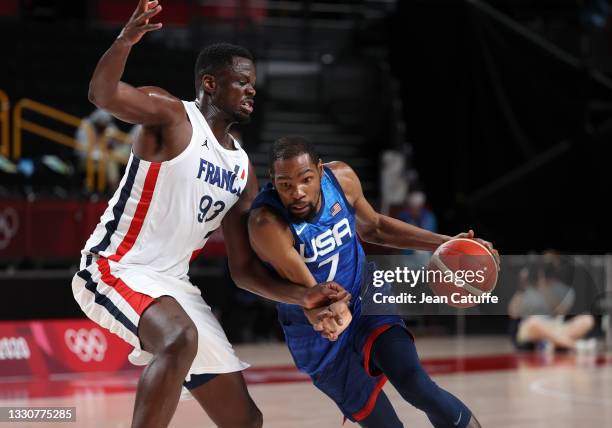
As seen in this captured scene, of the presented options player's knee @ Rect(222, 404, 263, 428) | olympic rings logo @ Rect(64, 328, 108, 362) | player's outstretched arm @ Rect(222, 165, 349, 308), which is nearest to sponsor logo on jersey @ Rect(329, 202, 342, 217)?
player's outstretched arm @ Rect(222, 165, 349, 308)

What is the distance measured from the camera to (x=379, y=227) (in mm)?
5102

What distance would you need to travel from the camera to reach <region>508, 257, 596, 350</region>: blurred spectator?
11625 millimetres

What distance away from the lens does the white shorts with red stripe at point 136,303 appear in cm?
451

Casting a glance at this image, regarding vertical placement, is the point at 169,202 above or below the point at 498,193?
above

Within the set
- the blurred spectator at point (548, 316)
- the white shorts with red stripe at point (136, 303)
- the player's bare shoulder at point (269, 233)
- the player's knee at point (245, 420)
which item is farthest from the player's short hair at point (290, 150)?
the blurred spectator at point (548, 316)

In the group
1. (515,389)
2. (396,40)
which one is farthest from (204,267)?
(396,40)

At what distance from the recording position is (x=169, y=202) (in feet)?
15.3

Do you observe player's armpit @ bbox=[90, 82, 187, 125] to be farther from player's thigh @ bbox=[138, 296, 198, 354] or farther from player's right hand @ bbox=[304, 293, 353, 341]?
player's right hand @ bbox=[304, 293, 353, 341]

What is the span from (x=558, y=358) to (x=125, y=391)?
5.04 meters

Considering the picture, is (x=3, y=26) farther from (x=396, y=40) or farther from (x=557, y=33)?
(x=557, y=33)

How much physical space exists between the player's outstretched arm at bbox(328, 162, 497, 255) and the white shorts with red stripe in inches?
33.8

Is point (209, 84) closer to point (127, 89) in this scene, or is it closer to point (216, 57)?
point (216, 57)

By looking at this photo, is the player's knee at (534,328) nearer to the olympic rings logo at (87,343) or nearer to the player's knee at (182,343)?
the olympic rings logo at (87,343)

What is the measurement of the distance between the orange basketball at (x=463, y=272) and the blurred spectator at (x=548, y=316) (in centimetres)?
674
